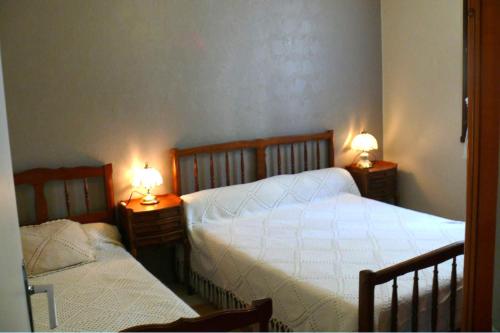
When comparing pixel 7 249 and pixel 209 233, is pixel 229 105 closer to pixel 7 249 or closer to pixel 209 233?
pixel 209 233

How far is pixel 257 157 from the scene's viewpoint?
3.84 meters

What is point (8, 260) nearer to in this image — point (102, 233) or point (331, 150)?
point (102, 233)

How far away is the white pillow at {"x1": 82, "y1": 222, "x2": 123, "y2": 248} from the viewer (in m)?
3.03

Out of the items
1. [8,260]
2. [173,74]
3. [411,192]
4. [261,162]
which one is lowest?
[411,192]

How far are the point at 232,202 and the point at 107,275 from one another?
3.58 ft

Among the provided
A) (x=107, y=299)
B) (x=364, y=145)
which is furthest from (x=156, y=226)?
(x=364, y=145)

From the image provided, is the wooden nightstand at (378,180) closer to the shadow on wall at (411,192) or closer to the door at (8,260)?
the shadow on wall at (411,192)

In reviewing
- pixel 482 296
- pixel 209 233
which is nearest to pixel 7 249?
pixel 482 296

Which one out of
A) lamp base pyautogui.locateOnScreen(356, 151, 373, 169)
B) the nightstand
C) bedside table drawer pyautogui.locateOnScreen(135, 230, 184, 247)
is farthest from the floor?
lamp base pyautogui.locateOnScreen(356, 151, 373, 169)

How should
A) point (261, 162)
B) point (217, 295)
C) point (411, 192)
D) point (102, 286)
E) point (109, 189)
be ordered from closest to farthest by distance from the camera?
point (102, 286) < point (217, 295) < point (109, 189) < point (261, 162) < point (411, 192)

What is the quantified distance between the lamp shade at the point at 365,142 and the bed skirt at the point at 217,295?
1.77 meters

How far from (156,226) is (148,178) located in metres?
0.32

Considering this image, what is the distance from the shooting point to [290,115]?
4020 millimetres

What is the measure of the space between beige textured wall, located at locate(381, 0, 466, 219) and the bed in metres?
2.53
